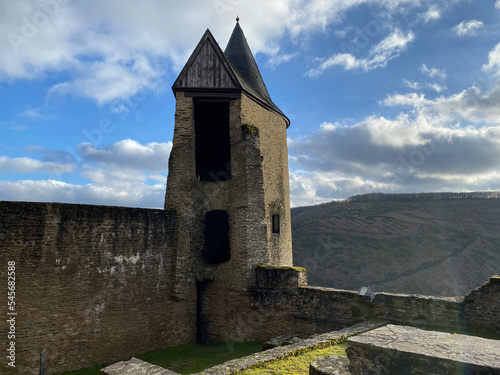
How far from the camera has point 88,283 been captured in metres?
10.3

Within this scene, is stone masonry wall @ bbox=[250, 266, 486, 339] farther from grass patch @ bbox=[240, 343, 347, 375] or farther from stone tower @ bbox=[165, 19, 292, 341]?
grass patch @ bbox=[240, 343, 347, 375]

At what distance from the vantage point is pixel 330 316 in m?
11.1

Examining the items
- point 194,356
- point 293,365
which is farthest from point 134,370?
point 194,356

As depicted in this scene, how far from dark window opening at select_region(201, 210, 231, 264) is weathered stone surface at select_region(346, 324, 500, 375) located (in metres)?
11.6

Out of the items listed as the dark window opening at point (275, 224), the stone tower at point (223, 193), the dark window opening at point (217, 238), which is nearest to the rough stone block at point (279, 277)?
the stone tower at point (223, 193)

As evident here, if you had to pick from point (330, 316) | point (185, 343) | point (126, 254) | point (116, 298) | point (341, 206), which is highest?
point (341, 206)

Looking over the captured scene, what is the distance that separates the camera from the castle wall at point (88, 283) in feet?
30.1

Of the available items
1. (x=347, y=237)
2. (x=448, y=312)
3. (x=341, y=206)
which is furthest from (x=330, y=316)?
(x=341, y=206)

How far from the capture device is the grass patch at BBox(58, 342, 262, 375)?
10.1 meters

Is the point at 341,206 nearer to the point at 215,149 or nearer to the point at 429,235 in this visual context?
the point at 429,235

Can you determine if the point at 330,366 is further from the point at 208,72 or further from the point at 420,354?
the point at 208,72

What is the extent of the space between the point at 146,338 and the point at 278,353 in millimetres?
5968

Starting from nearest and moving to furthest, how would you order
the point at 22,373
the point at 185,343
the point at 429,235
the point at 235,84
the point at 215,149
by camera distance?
the point at 22,373, the point at 185,343, the point at 235,84, the point at 215,149, the point at 429,235

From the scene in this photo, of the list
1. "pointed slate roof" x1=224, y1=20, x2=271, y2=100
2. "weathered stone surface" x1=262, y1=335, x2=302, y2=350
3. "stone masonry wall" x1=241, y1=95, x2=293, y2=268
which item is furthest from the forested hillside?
"weathered stone surface" x1=262, y1=335, x2=302, y2=350
